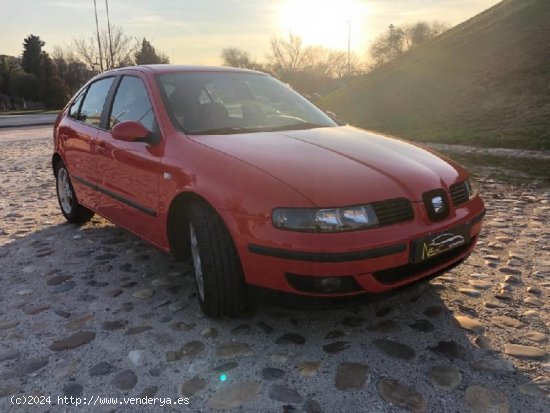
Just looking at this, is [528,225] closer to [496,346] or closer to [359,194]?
[496,346]

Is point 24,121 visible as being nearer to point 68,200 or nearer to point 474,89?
point 474,89

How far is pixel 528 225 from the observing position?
489 cm

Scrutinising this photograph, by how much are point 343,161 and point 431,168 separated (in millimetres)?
574

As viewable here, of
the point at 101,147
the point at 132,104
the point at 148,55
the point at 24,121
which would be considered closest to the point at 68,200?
the point at 101,147

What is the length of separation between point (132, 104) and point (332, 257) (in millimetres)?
2252

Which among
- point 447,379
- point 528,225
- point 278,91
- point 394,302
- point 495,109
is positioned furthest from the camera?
point 495,109

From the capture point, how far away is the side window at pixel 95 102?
14.5 ft

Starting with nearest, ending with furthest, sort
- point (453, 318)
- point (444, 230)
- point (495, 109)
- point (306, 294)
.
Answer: point (306, 294)
point (444, 230)
point (453, 318)
point (495, 109)

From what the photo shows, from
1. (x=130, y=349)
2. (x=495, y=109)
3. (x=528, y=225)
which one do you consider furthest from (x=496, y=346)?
(x=495, y=109)

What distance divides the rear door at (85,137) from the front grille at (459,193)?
9.41ft

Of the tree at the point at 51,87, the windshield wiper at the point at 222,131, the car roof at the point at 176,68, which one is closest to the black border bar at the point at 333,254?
the windshield wiper at the point at 222,131

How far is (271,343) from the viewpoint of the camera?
9.23ft

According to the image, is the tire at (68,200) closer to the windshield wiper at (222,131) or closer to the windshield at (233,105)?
the windshield at (233,105)

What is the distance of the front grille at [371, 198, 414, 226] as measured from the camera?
2582 millimetres
